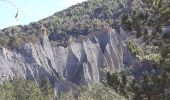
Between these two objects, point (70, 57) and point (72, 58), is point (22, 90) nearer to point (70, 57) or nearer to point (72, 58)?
point (70, 57)

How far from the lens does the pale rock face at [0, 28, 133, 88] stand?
158 metres

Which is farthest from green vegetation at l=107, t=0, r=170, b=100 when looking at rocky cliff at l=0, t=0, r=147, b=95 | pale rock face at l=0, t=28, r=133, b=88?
pale rock face at l=0, t=28, r=133, b=88

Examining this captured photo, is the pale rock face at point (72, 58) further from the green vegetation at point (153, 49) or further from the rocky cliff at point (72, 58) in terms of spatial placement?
the green vegetation at point (153, 49)

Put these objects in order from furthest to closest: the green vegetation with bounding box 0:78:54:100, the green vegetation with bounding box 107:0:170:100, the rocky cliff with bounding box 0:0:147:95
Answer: the rocky cliff with bounding box 0:0:147:95 < the green vegetation with bounding box 0:78:54:100 < the green vegetation with bounding box 107:0:170:100

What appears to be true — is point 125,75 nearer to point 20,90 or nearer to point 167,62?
point 167,62

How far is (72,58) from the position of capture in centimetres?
16788

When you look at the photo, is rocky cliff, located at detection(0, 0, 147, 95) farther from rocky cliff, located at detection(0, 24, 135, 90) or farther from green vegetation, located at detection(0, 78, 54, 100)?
green vegetation, located at detection(0, 78, 54, 100)

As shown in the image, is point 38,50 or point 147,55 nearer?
point 147,55

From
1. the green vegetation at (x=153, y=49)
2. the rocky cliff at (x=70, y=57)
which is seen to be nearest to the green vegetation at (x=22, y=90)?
the rocky cliff at (x=70, y=57)

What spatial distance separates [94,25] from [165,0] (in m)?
163

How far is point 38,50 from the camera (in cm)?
16625

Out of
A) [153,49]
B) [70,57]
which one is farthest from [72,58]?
[153,49]

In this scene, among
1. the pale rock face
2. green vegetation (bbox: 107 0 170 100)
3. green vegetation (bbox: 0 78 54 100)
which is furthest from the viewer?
the pale rock face

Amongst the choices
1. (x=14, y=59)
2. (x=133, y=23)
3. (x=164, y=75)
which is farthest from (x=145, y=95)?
(x=14, y=59)
